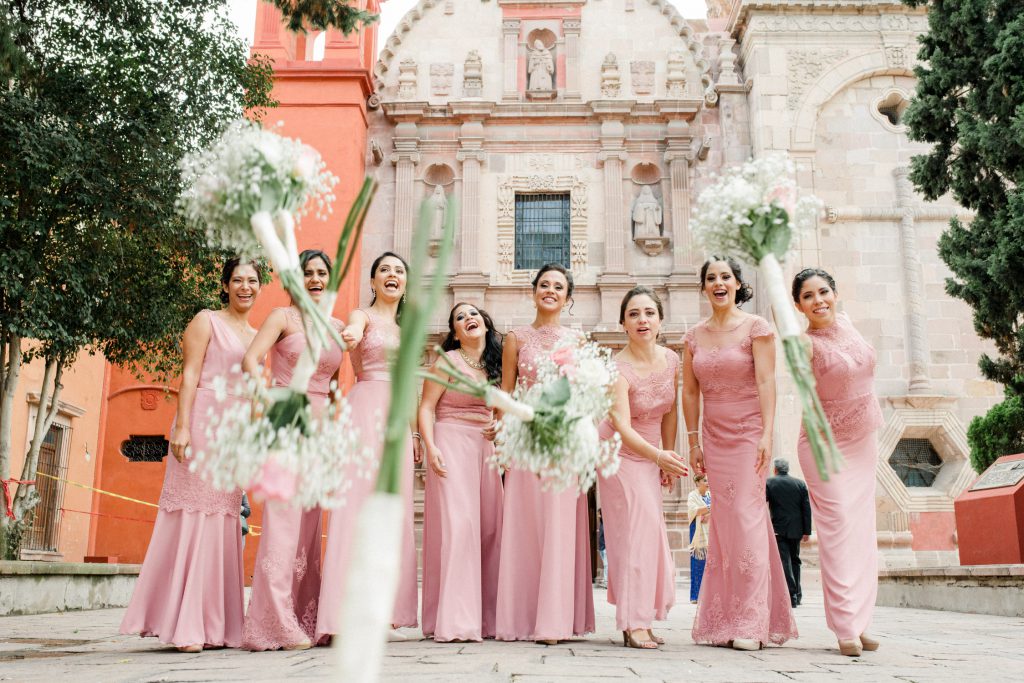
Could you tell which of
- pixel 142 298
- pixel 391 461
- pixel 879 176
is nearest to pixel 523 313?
pixel 879 176

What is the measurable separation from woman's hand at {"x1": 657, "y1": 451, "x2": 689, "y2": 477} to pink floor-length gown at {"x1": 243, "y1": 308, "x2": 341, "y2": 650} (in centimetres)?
157

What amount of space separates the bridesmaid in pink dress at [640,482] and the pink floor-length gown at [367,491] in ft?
3.31

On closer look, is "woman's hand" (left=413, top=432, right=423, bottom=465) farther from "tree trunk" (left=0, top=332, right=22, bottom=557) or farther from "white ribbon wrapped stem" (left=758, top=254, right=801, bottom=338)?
"tree trunk" (left=0, top=332, right=22, bottom=557)

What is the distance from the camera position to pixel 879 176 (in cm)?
1459

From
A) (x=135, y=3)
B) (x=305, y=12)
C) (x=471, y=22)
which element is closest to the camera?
(x=305, y=12)

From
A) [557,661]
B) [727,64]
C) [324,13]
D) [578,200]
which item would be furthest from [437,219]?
[557,661]

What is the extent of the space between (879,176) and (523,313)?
609cm

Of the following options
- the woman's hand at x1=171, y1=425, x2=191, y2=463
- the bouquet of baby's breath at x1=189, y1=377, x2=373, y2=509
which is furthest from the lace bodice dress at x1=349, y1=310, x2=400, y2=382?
the bouquet of baby's breath at x1=189, y1=377, x2=373, y2=509

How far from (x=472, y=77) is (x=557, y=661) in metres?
13.3

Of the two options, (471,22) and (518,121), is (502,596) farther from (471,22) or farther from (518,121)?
(471,22)

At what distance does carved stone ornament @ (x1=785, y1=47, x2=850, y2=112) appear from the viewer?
14648 millimetres

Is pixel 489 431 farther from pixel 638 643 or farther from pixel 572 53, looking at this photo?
pixel 572 53

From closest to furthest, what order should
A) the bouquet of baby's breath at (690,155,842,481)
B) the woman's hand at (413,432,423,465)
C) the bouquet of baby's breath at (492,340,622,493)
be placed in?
the bouquet of baby's breath at (492,340,622,493), the bouquet of baby's breath at (690,155,842,481), the woman's hand at (413,432,423,465)

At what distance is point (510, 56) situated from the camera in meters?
15.8
